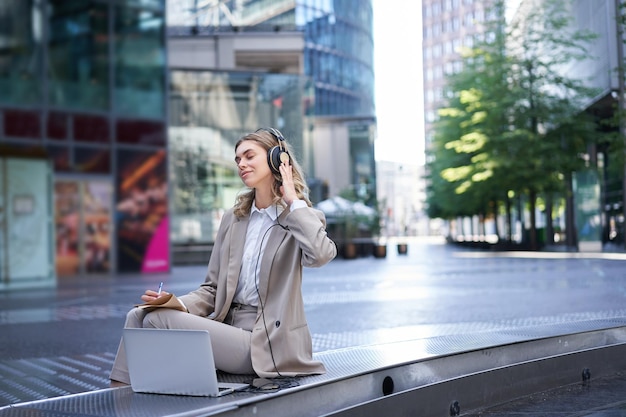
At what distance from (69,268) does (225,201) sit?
8.60m

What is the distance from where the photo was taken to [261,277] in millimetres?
3980

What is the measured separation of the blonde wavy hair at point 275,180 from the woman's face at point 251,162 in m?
0.03

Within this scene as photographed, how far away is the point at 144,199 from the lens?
971 inches

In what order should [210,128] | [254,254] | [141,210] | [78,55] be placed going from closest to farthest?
[254,254]
[78,55]
[141,210]
[210,128]

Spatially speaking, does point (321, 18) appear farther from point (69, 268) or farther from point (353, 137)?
point (69, 268)

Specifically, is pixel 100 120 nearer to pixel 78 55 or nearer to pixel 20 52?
pixel 78 55

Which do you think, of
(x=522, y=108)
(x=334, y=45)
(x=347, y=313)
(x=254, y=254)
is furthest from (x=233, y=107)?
(x=334, y=45)

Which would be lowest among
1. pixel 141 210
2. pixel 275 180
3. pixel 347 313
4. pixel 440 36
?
pixel 347 313

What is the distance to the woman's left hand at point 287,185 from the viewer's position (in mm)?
3947

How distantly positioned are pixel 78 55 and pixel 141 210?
462 cm

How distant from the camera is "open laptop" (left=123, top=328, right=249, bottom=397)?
11.4ft

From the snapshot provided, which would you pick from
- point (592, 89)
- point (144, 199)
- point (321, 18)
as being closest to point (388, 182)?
point (321, 18)

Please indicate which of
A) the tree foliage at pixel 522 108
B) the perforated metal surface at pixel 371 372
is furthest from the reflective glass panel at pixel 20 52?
the perforated metal surface at pixel 371 372

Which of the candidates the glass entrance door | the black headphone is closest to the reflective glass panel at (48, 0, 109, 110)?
the glass entrance door
